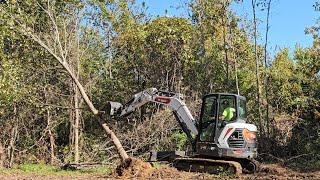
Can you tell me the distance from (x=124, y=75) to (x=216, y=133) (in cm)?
1061

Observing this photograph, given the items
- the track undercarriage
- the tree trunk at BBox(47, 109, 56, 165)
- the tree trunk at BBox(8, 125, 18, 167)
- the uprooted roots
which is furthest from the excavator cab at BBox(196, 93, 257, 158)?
the tree trunk at BBox(8, 125, 18, 167)

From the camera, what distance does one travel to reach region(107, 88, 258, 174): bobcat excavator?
37.3ft

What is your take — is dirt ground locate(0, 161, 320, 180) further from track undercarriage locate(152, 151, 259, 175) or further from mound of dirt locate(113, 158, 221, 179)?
track undercarriage locate(152, 151, 259, 175)

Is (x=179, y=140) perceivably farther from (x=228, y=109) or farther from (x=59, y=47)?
(x=228, y=109)

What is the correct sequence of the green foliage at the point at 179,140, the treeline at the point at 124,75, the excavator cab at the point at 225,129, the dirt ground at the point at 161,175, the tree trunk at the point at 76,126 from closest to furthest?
the dirt ground at the point at 161,175 → the excavator cab at the point at 225,129 → the treeline at the point at 124,75 → the tree trunk at the point at 76,126 → the green foliage at the point at 179,140

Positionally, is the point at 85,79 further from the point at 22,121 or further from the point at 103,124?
the point at 103,124

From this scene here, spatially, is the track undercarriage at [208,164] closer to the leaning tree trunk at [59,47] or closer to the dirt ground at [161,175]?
the dirt ground at [161,175]

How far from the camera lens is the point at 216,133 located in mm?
11438

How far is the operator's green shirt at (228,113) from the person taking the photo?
11539 mm

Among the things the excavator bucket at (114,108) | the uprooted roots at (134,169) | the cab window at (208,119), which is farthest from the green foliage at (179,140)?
the uprooted roots at (134,169)

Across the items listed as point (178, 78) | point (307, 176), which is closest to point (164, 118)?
point (178, 78)

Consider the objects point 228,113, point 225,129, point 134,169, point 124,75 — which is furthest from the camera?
point 124,75

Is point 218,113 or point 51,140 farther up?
point 218,113

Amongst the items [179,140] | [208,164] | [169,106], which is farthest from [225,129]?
[179,140]
